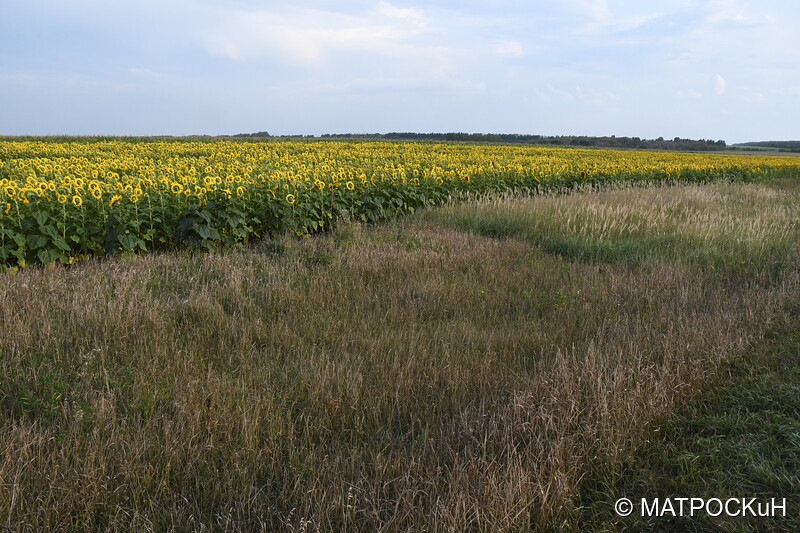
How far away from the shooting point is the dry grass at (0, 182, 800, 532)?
2.41m

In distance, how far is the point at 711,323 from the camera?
14.8 ft

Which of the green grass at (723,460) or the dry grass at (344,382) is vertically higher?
the dry grass at (344,382)

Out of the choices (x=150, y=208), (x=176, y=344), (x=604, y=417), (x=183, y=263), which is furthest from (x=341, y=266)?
(x=604, y=417)

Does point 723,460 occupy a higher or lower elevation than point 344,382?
lower

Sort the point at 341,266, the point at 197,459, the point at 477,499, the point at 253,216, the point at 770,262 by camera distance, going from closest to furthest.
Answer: the point at 477,499
the point at 197,459
the point at 341,266
the point at 770,262
the point at 253,216

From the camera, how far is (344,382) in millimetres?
3463

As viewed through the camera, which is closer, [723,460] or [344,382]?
[723,460]

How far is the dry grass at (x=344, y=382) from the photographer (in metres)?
2.41

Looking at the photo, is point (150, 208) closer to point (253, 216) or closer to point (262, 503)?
point (253, 216)

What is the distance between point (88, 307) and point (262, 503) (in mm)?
3094

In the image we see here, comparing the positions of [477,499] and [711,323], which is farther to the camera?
[711,323]

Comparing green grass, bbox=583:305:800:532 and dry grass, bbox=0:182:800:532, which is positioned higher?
dry grass, bbox=0:182:800:532

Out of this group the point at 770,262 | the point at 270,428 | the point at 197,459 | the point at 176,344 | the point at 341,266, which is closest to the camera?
the point at 197,459

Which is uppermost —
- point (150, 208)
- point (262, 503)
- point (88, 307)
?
point (150, 208)
